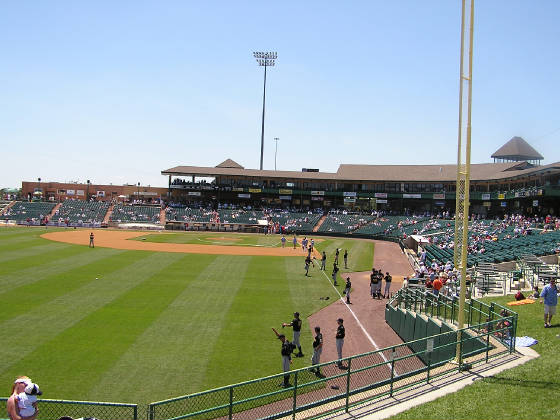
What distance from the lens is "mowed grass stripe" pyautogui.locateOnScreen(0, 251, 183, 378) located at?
13.3m

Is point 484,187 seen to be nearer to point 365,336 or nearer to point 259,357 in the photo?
point 365,336

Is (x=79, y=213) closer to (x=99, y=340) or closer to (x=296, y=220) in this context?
(x=296, y=220)

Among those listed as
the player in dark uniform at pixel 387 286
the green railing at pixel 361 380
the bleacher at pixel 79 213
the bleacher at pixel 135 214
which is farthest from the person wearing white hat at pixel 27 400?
the bleacher at pixel 135 214

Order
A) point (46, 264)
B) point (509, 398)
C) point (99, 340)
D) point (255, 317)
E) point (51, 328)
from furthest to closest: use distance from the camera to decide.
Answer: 1. point (46, 264)
2. point (255, 317)
3. point (51, 328)
4. point (99, 340)
5. point (509, 398)

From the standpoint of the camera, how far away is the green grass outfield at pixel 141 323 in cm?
1276

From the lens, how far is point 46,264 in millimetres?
31516

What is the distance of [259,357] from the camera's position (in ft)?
48.3

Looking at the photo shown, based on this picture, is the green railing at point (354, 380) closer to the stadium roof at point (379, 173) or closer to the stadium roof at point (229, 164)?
the stadium roof at point (379, 173)

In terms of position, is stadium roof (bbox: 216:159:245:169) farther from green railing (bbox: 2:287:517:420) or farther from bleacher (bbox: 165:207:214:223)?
green railing (bbox: 2:287:517:420)

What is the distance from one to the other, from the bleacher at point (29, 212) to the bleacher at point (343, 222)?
42082 millimetres

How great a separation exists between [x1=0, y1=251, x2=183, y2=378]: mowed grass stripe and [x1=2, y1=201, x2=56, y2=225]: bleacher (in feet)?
170

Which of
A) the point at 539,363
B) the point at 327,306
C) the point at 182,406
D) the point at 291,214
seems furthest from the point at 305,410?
the point at 291,214

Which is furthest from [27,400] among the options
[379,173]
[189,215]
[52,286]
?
[379,173]

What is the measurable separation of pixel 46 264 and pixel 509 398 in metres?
29.5
